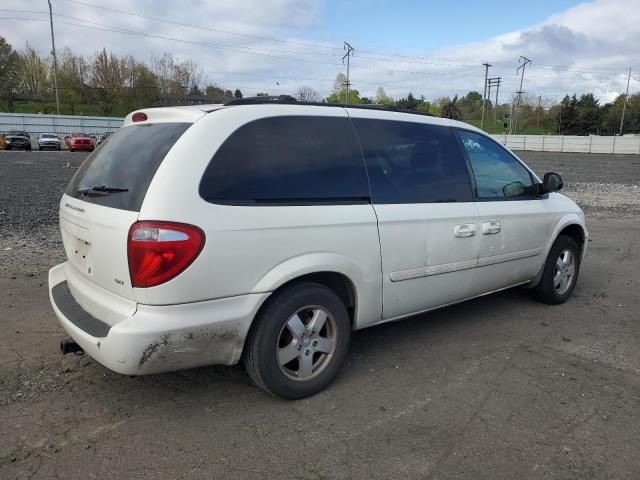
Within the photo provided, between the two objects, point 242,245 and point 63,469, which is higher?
point 242,245

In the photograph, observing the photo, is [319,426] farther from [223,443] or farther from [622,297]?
[622,297]

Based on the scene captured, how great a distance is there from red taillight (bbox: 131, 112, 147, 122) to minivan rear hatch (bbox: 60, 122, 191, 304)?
2.1 inches

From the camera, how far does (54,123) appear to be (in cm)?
5341

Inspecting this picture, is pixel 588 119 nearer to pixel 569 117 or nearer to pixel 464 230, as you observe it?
pixel 569 117

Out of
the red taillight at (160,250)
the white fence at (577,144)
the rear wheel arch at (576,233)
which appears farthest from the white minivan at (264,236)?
the white fence at (577,144)

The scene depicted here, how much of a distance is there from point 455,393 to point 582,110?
96.5m

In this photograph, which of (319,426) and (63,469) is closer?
(63,469)

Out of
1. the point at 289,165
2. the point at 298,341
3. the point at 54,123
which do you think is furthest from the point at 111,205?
the point at 54,123

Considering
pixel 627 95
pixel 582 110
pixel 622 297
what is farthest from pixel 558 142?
pixel 622 297

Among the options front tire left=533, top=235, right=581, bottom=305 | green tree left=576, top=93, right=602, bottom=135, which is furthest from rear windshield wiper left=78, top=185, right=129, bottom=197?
green tree left=576, top=93, right=602, bottom=135

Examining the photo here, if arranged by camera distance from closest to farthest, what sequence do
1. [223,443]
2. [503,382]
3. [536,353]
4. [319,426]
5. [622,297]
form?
[223,443]
[319,426]
[503,382]
[536,353]
[622,297]

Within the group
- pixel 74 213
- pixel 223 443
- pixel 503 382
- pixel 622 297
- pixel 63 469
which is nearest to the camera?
pixel 63 469

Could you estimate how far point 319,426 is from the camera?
3.02m

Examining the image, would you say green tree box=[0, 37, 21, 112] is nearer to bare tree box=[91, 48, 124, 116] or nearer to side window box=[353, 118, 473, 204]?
bare tree box=[91, 48, 124, 116]
